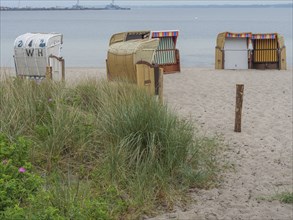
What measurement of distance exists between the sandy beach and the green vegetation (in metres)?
0.30

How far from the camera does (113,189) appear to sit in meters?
4.86

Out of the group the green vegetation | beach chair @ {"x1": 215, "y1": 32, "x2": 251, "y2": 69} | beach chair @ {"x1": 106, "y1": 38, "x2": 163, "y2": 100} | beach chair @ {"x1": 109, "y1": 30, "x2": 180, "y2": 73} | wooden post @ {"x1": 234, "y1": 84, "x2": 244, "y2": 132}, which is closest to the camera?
the green vegetation

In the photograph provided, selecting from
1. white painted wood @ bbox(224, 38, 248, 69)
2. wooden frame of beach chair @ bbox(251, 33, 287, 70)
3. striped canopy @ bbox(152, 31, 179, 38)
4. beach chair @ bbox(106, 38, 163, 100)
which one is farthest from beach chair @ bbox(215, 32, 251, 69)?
beach chair @ bbox(106, 38, 163, 100)

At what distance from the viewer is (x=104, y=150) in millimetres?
5707

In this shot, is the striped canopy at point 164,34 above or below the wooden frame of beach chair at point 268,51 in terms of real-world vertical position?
above

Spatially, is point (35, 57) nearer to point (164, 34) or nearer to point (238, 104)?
point (164, 34)

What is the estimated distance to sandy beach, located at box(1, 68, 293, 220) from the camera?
203 inches

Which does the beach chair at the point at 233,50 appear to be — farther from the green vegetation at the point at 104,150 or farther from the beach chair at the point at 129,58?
the green vegetation at the point at 104,150

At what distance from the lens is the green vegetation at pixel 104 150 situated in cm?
471

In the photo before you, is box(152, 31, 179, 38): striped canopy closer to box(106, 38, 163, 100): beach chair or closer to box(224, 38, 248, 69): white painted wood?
box(224, 38, 248, 69): white painted wood

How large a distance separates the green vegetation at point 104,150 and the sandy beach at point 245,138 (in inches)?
12.0

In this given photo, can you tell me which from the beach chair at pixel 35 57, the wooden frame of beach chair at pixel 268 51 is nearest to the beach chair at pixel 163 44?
the wooden frame of beach chair at pixel 268 51

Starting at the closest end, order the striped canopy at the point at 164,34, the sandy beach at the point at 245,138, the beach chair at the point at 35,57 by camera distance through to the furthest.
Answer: the sandy beach at the point at 245,138, the beach chair at the point at 35,57, the striped canopy at the point at 164,34

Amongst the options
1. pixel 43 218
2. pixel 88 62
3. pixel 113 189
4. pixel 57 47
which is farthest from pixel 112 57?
pixel 88 62
